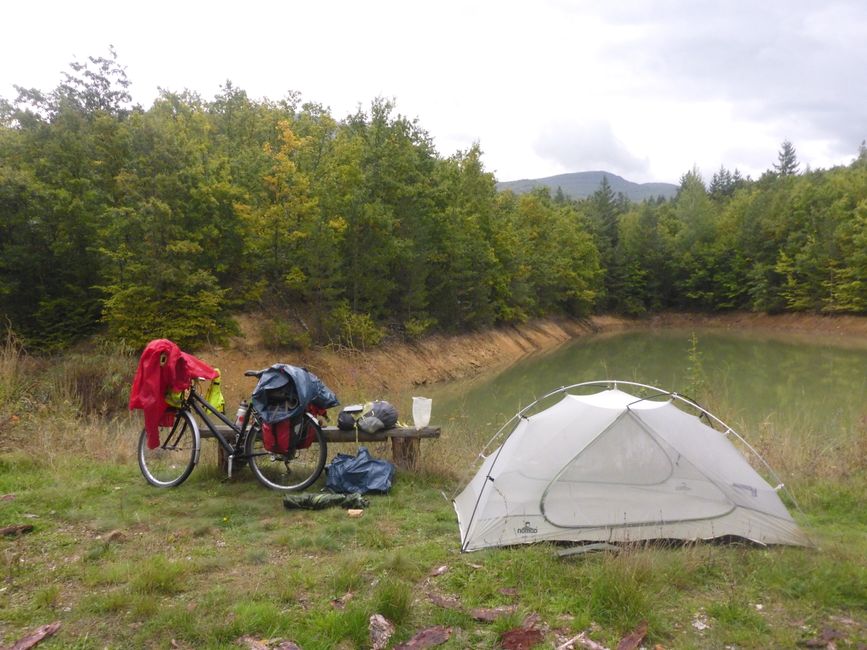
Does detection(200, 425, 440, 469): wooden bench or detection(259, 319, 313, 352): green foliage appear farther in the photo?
detection(259, 319, 313, 352): green foliage

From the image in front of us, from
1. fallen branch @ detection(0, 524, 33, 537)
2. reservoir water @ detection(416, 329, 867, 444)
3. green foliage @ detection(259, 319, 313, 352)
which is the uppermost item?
green foliage @ detection(259, 319, 313, 352)

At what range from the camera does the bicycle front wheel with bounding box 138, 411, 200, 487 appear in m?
5.69

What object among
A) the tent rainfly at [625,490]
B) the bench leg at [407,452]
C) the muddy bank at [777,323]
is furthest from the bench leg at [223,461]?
the muddy bank at [777,323]

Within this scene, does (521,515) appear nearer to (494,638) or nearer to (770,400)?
(494,638)

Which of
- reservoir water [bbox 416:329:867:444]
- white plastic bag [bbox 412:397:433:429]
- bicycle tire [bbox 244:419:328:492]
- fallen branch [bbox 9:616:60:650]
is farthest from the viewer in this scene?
reservoir water [bbox 416:329:867:444]

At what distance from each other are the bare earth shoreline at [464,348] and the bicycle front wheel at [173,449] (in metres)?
3.26

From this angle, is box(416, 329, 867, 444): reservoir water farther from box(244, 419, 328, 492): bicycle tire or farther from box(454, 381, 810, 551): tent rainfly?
box(454, 381, 810, 551): tent rainfly

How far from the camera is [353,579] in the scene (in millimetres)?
3670

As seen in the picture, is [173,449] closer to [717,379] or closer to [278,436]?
[278,436]

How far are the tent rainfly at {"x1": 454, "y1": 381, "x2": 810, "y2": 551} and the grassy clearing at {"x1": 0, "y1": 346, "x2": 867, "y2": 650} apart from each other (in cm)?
21

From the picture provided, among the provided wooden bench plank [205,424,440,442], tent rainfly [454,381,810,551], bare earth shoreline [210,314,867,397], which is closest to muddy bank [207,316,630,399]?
bare earth shoreline [210,314,867,397]

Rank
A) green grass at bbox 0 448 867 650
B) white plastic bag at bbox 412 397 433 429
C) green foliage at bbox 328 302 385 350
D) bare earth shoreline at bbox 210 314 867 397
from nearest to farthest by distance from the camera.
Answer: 1. green grass at bbox 0 448 867 650
2. white plastic bag at bbox 412 397 433 429
3. bare earth shoreline at bbox 210 314 867 397
4. green foliage at bbox 328 302 385 350

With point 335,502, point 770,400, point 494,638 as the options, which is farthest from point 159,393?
point 770,400

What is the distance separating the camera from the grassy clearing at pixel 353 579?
3160mm
